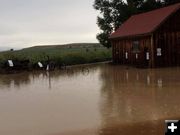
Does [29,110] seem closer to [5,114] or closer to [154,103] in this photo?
[5,114]

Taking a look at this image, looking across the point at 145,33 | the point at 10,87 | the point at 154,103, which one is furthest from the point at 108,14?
the point at 154,103

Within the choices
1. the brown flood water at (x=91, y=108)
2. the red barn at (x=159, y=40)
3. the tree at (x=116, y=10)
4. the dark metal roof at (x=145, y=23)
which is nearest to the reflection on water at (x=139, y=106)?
the brown flood water at (x=91, y=108)

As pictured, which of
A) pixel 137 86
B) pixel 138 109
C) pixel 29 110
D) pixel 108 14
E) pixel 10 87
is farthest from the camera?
pixel 108 14

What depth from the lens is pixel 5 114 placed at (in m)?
13.5

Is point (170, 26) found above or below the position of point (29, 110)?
above

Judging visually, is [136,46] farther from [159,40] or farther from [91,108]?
[91,108]

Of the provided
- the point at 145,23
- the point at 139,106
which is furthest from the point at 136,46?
the point at 139,106

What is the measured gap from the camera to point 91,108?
13.7 meters

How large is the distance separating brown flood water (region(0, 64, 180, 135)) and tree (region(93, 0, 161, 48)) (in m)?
20.4

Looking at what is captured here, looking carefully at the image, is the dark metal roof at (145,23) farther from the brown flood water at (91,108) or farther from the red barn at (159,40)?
the brown flood water at (91,108)

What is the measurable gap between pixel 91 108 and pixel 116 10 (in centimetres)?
2917

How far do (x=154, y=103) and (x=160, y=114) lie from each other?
2144 millimetres

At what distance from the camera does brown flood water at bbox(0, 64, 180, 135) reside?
35.0ft

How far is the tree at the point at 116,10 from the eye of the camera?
41062 mm
